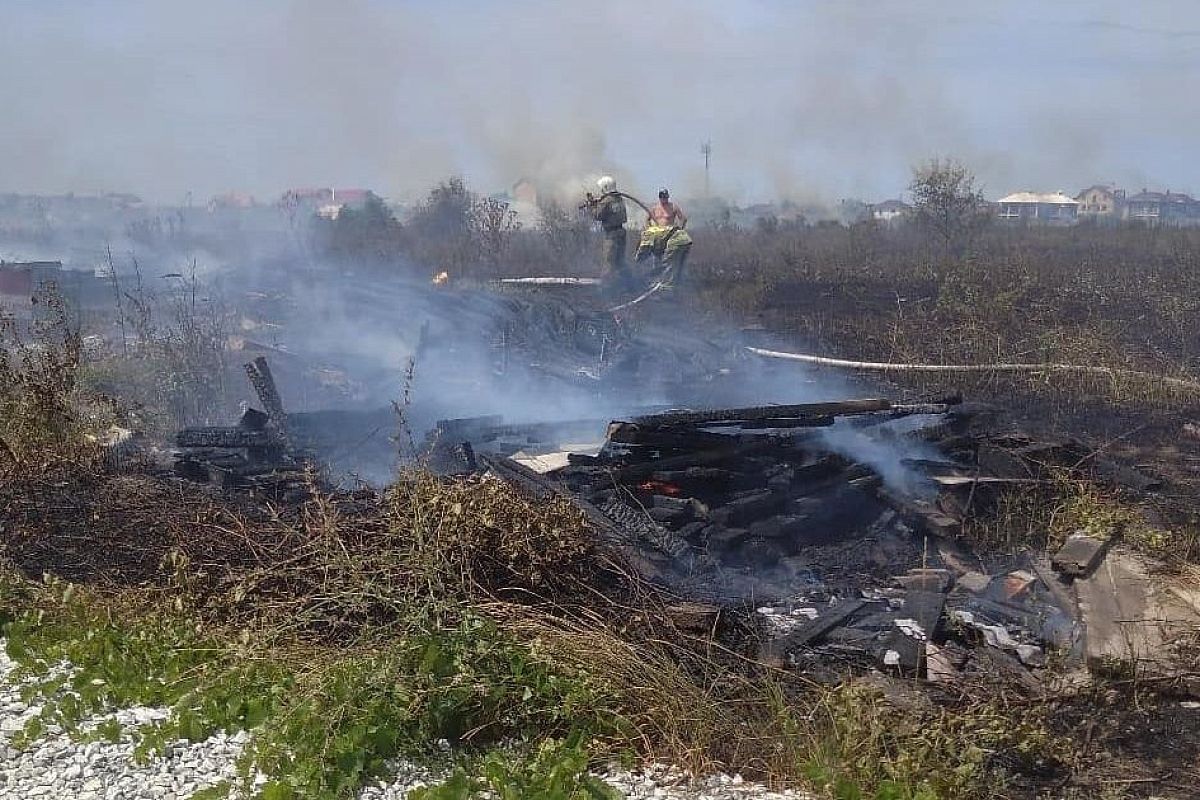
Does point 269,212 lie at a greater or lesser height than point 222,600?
greater

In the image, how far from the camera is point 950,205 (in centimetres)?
3175

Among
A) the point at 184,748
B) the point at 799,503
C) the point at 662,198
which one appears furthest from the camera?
the point at 662,198

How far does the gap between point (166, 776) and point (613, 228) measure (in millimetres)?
12253

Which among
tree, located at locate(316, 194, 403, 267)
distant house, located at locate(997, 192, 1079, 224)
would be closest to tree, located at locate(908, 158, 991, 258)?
tree, located at locate(316, 194, 403, 267)

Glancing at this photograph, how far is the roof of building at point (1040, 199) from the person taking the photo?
90312 millimetres

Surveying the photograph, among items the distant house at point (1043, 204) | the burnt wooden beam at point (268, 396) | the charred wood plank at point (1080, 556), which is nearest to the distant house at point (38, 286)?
the burnt wooden beam at point (268, 396)

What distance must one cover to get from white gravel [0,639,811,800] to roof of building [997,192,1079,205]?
9542cm

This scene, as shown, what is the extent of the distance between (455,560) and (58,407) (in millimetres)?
5462

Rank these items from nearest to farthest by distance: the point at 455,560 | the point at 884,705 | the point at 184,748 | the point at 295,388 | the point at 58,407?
the point at 184,748, the point at 884,705, the point at 455,560, the point at 58,407, the point at 295,388

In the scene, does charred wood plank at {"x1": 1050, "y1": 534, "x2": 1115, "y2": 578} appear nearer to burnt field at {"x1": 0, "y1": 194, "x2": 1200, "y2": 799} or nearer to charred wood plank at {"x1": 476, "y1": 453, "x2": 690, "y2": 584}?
burnt field at {"x1": 0, "y1": 194, "x2": 1200, "y2": 799}

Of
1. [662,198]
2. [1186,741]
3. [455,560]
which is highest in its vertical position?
[662,198]

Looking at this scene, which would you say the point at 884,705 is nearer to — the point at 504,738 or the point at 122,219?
the point at 504,738

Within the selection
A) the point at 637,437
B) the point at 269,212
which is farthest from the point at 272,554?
the point at 269,212

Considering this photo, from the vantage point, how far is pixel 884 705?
15.5ft
